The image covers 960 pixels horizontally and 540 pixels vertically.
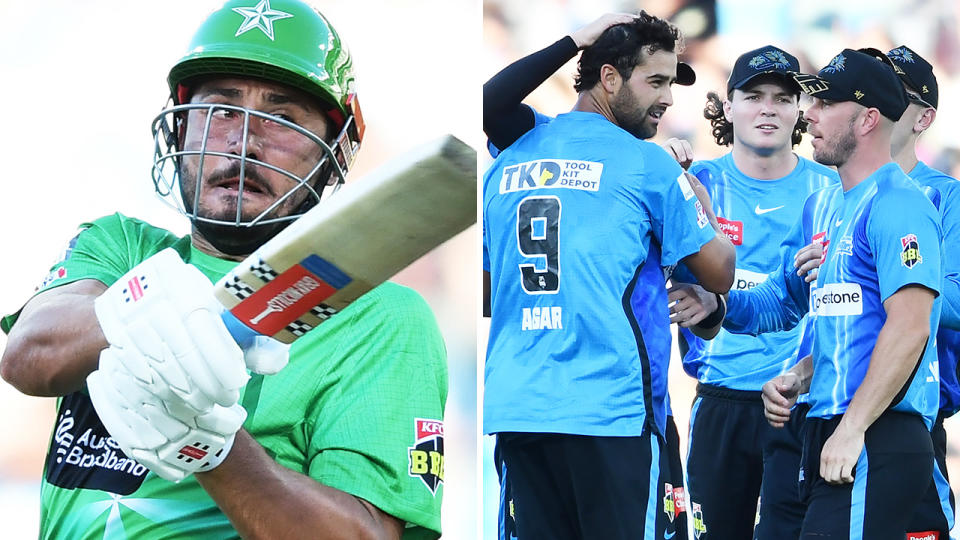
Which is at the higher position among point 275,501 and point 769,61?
point 769,61

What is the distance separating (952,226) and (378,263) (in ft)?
7.53

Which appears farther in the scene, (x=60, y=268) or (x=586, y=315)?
(x=586, y=315)

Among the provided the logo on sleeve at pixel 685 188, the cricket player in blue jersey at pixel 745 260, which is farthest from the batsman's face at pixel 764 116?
the logo on sleeve at pixel 685 188

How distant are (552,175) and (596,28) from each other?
0.40 metres

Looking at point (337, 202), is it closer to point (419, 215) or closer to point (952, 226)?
point (419, 215)

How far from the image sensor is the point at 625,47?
2.50 metres

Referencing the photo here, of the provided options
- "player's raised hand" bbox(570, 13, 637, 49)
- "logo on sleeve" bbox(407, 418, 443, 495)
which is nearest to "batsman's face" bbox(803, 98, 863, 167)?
"player's raised hand" bbox(570, 13, 637, 49)

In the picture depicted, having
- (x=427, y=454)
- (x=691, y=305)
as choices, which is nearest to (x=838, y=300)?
(x=691, y=305)

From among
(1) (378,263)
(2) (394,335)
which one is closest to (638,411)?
(2) (394,335)

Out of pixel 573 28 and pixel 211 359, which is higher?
pixel 573 28

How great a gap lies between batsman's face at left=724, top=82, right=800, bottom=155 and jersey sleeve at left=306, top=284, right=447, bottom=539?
Answer: 194 centimetres

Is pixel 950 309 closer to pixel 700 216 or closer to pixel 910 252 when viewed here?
pixel 910 252

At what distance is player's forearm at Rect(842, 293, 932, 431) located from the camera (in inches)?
89.5

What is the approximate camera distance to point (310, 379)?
1282 millimetres
